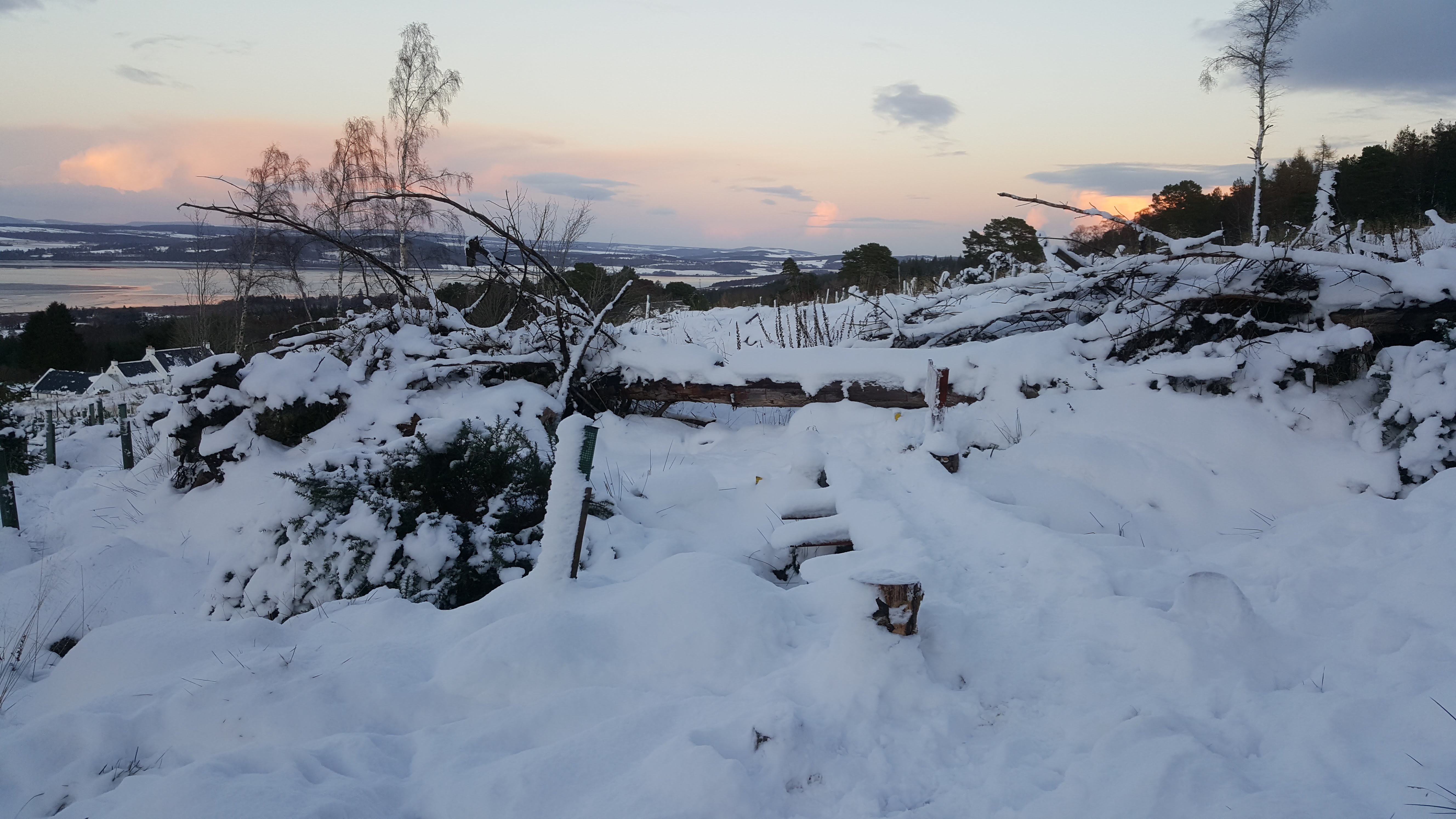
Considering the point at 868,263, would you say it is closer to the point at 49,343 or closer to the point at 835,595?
the point at 835,595

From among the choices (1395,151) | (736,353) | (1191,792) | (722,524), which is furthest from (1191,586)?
(1395,151)

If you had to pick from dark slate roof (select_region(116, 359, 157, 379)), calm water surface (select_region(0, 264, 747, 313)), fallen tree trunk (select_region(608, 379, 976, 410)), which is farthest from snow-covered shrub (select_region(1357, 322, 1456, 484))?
dark slate roof (select_region(116, 359, 157, 379))

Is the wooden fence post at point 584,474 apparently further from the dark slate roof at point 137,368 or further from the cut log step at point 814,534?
the dark slate roof at point 137,368

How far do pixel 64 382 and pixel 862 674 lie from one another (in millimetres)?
55429

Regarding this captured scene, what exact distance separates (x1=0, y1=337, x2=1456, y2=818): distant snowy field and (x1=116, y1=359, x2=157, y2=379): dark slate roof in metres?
46.8

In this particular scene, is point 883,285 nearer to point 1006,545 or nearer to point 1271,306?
point 1271,306

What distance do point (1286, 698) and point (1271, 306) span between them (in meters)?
4.38

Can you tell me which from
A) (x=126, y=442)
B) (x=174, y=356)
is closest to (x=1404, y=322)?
(x=126, y=442)

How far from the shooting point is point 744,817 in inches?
83.5

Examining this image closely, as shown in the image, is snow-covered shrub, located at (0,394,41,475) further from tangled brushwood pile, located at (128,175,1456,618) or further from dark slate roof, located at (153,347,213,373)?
dark slate roof, located at (153,347,213,373)

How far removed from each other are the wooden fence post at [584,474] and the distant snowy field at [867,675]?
0.72ft

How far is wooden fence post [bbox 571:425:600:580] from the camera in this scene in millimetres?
3662

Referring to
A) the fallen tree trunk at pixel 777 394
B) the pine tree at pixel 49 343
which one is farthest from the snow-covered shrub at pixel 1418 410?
the pine tree at pixel 49 343

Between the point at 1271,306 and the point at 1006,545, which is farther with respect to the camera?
the point at 1271,306
